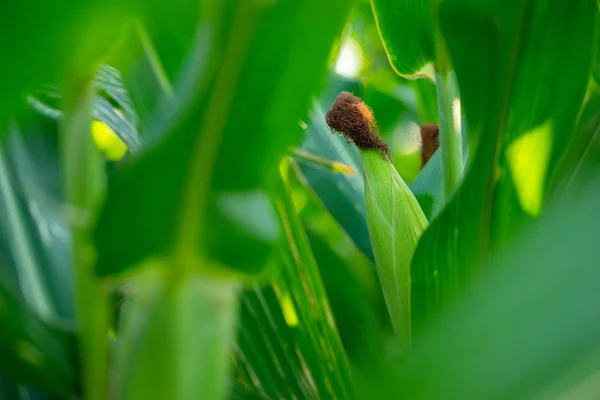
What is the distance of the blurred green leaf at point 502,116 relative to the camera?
0.34 m

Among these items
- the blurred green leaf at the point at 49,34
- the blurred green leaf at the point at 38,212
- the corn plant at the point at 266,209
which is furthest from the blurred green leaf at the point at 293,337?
the blurred green leaf at the point at 49,34

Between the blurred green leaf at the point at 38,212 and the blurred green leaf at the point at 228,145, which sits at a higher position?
the blurred green leaf at the point at 228,145

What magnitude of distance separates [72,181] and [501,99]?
0.76ft

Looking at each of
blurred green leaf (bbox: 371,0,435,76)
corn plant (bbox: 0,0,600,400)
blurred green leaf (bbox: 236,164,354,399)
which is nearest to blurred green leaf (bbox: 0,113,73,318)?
corn plant (bbox: 0,0,600,400)

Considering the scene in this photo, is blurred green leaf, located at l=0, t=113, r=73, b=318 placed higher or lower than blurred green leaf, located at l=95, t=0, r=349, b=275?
lower

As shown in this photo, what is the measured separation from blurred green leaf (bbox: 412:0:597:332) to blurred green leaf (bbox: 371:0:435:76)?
0.12 m

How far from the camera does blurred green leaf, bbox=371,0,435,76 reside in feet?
1.59

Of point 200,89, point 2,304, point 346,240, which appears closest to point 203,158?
point 200,89

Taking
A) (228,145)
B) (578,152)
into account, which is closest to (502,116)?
(578,152)

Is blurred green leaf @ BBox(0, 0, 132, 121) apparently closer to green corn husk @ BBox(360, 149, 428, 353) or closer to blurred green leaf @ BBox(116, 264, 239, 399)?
blurred green leaf @ BBox(116, 264, 239, 399)

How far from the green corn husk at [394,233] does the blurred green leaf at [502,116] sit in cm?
5

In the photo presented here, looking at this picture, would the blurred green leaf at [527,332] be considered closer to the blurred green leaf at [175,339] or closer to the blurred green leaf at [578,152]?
the blurred green leaf at [175,339]

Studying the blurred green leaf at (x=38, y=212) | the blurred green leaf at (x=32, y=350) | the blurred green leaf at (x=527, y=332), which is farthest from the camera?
the blurred green leaf at (x=38, y=212)

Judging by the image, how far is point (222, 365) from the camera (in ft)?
0.76
